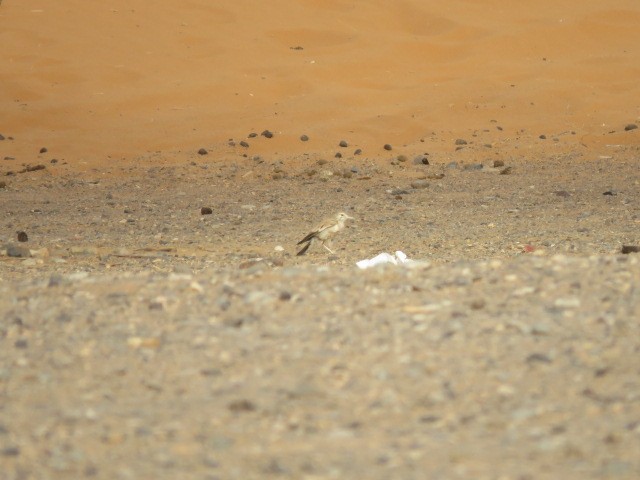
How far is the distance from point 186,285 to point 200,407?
1.64 m

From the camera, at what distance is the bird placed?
824 cm

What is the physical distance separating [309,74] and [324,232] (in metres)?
10.4


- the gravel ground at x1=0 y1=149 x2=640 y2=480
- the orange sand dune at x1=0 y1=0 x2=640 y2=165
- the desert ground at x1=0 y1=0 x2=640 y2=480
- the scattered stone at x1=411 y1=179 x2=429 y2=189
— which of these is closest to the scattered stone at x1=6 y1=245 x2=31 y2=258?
the desert ground at x1=0 y1=0 x2=640 y2=480

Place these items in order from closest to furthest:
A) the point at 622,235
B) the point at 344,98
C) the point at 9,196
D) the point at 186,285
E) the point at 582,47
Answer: the point at 186,285, the point at 622,235, the point at 9,196, the point at 344,98, the point at 582,47

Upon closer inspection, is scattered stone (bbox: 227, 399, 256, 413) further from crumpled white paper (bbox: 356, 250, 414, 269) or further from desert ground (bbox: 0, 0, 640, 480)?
crumpled white paper (bbox: 356, 250, 414, 269)

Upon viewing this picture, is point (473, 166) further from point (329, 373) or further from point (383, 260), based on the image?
point (329, 373)

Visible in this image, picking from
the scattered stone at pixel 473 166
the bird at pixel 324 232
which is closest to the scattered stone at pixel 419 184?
the scattered stone at pixel 473 166

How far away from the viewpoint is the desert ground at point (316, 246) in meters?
3.45

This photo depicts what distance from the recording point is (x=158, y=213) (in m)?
10.9

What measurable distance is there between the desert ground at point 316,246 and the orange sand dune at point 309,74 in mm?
73

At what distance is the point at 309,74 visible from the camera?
18.3 m

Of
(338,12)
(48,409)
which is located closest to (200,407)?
(48,409)

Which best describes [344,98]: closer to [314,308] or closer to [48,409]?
[314,308]

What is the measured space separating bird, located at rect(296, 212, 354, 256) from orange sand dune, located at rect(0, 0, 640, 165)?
553cm
